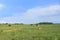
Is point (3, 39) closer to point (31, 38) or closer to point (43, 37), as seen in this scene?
point (31, 38)

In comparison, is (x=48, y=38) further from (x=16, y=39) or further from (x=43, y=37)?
(x=16, y=39)

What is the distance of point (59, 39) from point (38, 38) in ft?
9.49

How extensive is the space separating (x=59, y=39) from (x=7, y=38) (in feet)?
23.8

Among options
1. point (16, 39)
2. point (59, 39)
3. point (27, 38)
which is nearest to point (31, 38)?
point (27, 38)

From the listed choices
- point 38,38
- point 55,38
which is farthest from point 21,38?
point 55,38

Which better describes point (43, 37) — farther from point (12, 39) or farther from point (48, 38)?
point (12, 39)

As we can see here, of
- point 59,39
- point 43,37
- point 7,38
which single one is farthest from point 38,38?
point 7,38

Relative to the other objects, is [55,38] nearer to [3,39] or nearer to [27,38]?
[27,38]

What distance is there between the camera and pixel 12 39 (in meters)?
23.7

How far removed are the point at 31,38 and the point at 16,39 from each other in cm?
206

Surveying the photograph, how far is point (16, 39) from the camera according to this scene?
77.7ft

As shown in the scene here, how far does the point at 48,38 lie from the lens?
941 inches

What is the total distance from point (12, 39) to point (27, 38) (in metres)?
2.06

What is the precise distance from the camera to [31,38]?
78.1ft
